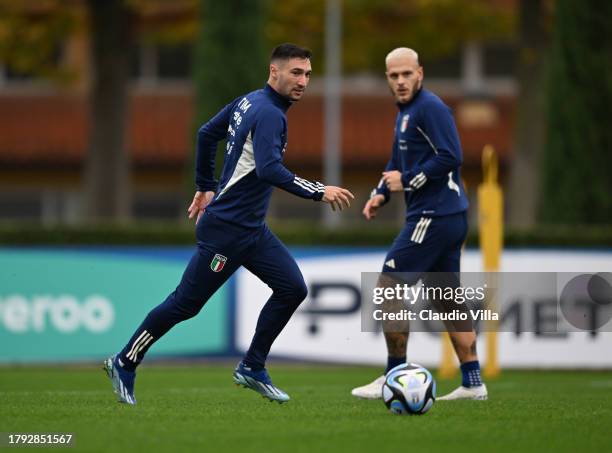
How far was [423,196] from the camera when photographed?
9.85m

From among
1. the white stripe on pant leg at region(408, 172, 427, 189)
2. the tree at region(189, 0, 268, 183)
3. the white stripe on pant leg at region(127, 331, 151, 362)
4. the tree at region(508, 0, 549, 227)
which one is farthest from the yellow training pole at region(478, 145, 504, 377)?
the tree at region(508, 0, 549, 227)

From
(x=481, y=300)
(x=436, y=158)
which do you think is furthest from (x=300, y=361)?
(x=436, y=158)

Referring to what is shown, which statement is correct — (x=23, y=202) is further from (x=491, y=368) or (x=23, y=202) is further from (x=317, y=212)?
(x=491, y=368)

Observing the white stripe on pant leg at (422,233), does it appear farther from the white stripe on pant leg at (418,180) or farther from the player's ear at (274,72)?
the player's ear at (274,72)

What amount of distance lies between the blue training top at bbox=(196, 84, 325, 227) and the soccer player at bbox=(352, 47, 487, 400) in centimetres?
121

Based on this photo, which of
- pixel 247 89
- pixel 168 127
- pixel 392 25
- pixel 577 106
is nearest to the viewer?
pixel 577 106

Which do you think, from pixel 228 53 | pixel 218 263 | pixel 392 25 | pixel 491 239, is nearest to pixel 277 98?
pixel 218 263

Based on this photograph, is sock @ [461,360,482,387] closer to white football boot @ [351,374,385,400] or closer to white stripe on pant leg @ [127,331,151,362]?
white football boot @ [351,374,385,400]

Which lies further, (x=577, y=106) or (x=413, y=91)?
(x=577, y=106)

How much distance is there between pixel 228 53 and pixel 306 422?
1444 cm

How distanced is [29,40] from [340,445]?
20822mm

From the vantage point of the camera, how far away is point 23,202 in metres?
36.6

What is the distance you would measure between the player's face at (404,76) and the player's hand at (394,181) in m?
0.59

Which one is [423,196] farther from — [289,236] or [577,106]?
[577,106]
